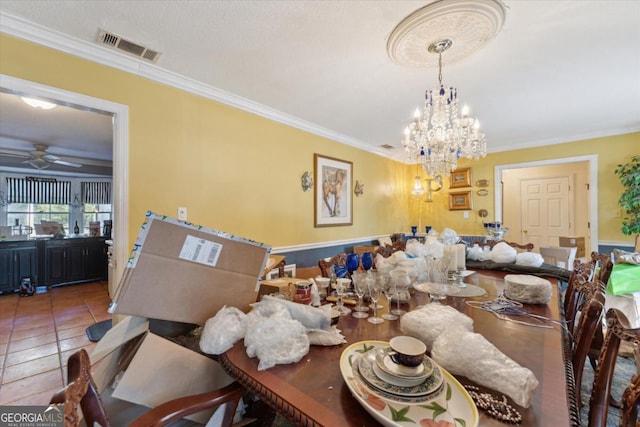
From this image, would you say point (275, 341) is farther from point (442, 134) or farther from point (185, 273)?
point (442, 134)

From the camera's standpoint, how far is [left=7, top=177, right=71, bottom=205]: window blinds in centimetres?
539

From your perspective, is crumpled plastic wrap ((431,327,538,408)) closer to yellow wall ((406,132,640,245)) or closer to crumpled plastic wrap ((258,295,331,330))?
crumpled plastic wrap ((258,295,331,330))

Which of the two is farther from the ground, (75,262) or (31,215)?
(31,215)

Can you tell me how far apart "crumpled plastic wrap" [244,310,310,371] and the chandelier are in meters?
2.04

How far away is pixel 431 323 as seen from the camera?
33.6 inches

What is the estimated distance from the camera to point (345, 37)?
172 centimetres

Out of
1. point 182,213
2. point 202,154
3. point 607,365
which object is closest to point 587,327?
point 607,365

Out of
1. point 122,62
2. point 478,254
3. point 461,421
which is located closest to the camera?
point 461,421

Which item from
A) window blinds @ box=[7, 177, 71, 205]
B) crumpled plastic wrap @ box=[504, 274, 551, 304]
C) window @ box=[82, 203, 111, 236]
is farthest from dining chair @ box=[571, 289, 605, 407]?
window blinds @ box=[7, 177, 71, 205]

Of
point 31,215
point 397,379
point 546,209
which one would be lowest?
point 397,379

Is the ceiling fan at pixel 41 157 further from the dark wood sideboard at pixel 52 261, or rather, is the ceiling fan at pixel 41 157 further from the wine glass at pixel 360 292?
the wine glass at pixel 360 292

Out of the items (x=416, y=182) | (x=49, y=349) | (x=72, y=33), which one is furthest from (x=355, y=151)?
(x=49, y=349)

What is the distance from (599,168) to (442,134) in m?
3.10

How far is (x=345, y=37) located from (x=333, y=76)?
50cm
